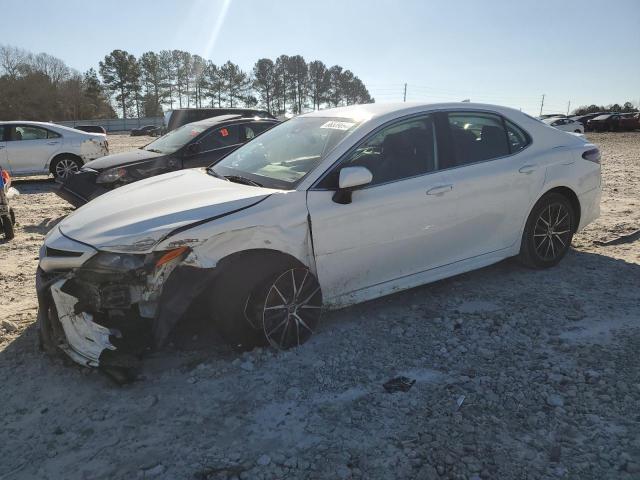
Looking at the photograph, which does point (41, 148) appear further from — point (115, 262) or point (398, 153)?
point (398, 153)

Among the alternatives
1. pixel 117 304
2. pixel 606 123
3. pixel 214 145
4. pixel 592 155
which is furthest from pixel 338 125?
pixel 606 123

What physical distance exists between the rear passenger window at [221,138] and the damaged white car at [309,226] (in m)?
3.64

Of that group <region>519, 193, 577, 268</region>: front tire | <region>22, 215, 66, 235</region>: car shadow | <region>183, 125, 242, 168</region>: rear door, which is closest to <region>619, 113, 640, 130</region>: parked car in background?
<region>183, 125, 242, 168</region>: rear door

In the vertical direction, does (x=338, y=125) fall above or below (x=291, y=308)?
above

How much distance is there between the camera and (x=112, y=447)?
8.24 ft

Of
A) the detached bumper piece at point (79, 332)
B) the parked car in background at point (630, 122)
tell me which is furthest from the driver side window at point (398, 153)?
the parked car in background at point (630, 122)

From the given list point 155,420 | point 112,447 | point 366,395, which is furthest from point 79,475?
point 366,395

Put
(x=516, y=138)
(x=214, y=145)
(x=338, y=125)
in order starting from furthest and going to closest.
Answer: (x=214, y=145) < (x=516, y=138) < (x=338, y=125)

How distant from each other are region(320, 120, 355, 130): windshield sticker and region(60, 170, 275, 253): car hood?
872mm

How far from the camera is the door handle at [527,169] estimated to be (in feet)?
14.5

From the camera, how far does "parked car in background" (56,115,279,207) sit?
24.2ft

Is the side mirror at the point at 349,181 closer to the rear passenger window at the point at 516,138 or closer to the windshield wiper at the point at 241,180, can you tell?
the windshield wiper at the point at 241,180

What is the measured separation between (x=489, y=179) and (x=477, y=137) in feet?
1.38

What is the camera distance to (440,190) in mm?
3904
